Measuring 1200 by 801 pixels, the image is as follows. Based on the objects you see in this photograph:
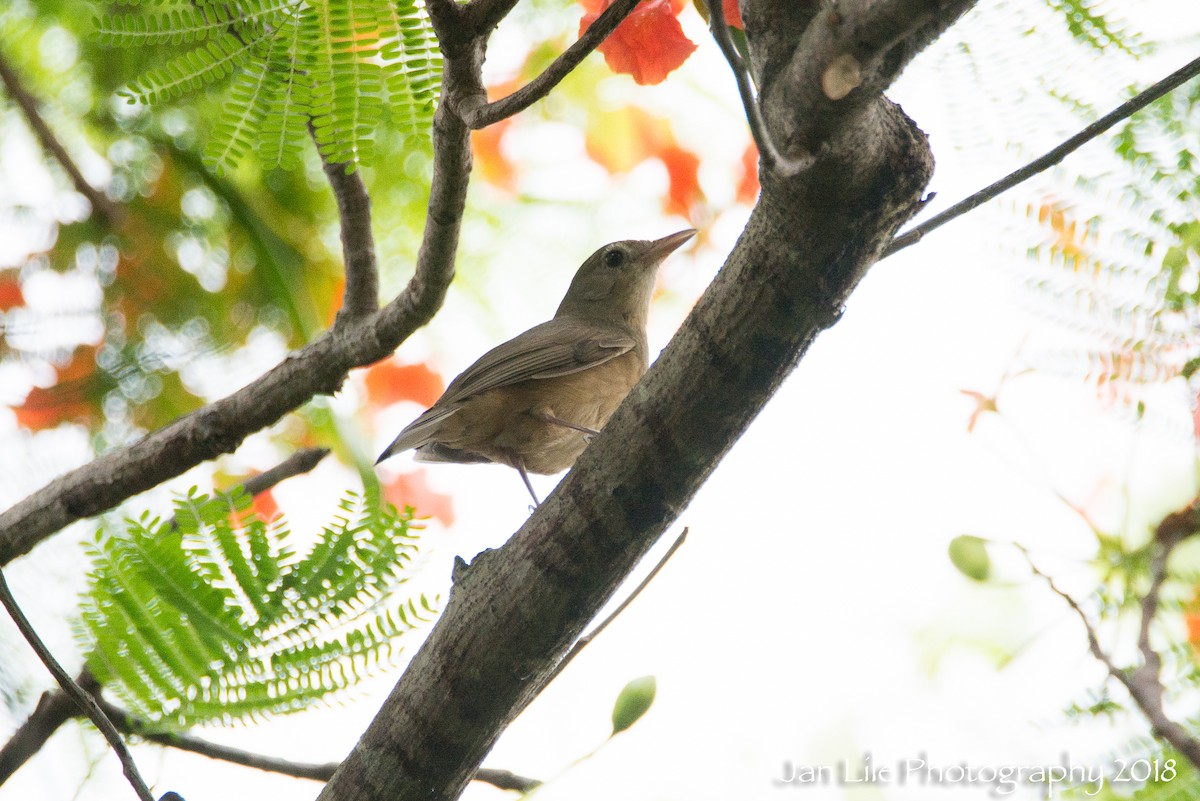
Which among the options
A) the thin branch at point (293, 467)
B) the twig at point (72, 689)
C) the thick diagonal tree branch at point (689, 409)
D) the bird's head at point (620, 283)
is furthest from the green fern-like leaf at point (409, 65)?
the bird's head at point (620, 283)

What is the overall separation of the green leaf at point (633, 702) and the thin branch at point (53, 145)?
2884mm

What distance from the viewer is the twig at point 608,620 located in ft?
8.29

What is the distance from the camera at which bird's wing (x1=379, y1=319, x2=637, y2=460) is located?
4.49 metres

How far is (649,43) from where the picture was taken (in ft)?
8.97

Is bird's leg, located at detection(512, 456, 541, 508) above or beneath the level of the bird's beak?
beneath

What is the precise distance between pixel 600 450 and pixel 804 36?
2.97ft

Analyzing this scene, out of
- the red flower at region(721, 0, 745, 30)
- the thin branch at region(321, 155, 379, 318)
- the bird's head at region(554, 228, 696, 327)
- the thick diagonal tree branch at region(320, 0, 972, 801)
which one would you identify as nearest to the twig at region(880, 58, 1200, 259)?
the thick diagonal tree branch at region(320, 0, 972, 801)

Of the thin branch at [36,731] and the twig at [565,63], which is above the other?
the twig at [565,63]

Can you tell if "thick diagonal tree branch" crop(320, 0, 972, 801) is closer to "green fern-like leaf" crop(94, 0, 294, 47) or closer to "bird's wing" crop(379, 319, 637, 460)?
"green fern-like leaf" crop(94, 0, 294, 47)

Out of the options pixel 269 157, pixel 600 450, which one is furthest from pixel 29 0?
pixel 600 450

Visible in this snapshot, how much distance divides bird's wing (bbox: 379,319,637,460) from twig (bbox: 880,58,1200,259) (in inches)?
87.7

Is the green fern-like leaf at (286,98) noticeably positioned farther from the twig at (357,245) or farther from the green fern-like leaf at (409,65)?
the twig at (357,245)

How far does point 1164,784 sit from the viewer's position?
257 cm

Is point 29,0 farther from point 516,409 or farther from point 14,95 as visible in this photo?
point 516,409
